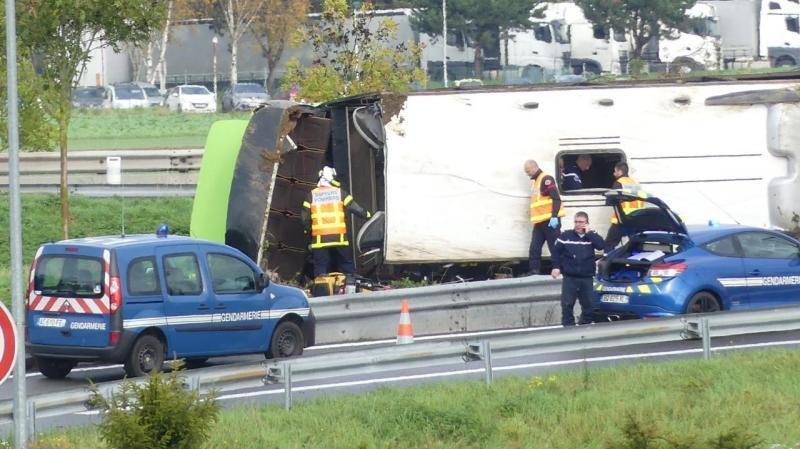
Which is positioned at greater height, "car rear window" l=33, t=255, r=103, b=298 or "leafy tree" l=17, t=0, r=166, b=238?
"leafy tree" l=17, t=0, r=166, b=238

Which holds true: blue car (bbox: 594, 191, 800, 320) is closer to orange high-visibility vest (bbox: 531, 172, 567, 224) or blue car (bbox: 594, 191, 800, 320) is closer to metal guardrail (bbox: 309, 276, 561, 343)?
metal guardrail (bbox: 309, 276, 561, 343)

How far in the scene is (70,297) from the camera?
14.4 m

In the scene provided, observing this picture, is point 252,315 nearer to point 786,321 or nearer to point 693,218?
point 786,321

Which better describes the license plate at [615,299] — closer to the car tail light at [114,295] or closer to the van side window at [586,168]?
the van side window at [586,168]

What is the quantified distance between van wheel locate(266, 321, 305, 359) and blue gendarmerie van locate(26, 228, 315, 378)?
144 mm

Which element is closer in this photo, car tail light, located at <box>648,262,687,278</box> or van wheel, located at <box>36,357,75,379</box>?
van wheel, located at <box>36,357,75,379</box>

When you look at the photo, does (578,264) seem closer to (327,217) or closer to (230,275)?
(230,275)

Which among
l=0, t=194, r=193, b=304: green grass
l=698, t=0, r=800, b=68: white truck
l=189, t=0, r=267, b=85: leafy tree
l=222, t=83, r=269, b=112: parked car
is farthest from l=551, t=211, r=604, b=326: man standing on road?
l=189, t=0, r=267, b=85: leafy tree

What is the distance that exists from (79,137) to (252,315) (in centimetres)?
3184

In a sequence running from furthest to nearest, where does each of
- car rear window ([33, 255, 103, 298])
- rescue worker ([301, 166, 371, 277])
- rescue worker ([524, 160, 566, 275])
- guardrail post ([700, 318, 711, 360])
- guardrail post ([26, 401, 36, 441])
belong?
1. rescue worker ([301, 166, 371, 277])
2. rescue worker ([524, 160, 566, 275])
3. car rear window ([33, 255, 103, 298])
4. guardrail post ([700, 318, 711, 360])
5. guardrail post ([26, 401, 36, 441])

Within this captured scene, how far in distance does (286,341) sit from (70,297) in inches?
98.5

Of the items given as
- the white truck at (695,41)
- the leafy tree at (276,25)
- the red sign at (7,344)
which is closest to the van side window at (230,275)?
the red sign at (7,344)

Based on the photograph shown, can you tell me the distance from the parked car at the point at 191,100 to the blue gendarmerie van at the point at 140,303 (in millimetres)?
45329

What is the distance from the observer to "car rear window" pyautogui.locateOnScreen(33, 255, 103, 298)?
46.9 ft
